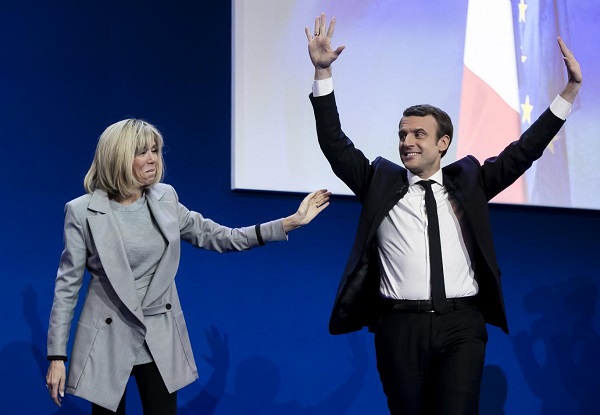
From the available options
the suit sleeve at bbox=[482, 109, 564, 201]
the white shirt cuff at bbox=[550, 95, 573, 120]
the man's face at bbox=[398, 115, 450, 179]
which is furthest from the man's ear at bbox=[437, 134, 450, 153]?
the white shirt cuff at bbox=[550, 95, 573, 120]

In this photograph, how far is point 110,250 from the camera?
8.43 ft

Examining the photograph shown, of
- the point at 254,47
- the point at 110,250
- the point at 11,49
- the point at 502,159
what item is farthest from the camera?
the point at 254,47

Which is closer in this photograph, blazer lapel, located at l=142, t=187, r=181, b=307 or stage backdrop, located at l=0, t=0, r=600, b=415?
blazer lapel, located at l=142, t=187, r=181, b=307

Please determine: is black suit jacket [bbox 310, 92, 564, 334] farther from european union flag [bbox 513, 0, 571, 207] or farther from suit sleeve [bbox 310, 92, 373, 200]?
european union flag [bbox 513, 0, 571, 207]

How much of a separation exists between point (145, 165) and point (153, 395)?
2.31ft

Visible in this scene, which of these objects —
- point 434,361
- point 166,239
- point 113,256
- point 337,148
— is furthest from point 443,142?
point 113,256

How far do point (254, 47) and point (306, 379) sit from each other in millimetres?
1549

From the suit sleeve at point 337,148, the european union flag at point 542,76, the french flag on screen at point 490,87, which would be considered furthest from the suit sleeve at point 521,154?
the european union flag at point 542,76

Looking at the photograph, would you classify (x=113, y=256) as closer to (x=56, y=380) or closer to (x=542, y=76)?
(x=56, y=380)

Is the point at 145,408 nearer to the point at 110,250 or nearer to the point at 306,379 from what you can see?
the point at 110,250

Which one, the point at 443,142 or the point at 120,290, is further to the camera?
the point at 443,142

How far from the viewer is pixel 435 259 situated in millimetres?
2707

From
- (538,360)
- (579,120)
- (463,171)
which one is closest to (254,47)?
(463,171)

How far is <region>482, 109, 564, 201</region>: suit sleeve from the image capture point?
2.77 m
